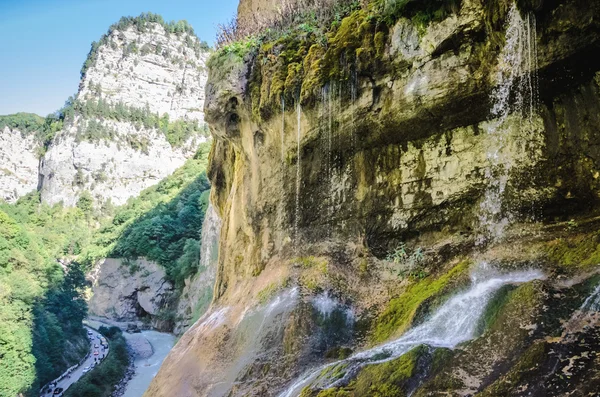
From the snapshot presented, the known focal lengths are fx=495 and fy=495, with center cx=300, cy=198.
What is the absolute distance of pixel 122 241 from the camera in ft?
212

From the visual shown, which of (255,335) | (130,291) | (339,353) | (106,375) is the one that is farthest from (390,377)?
(130,291)

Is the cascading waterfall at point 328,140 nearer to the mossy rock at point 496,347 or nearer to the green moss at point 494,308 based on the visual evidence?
Answer: the green moss at point 494,308

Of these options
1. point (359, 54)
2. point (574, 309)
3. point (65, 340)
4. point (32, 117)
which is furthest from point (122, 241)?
point (32, 117)

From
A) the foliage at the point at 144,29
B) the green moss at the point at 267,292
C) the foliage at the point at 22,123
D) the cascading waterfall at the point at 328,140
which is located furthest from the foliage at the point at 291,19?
the foliage at the point at 22,123

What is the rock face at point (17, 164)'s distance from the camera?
118 meters

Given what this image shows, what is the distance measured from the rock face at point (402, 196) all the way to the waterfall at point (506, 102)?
4 centimetres

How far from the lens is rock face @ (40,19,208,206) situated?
10912cm

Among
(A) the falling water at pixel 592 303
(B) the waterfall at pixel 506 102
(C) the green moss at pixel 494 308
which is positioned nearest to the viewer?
(A) the falling water at pixel 592 303

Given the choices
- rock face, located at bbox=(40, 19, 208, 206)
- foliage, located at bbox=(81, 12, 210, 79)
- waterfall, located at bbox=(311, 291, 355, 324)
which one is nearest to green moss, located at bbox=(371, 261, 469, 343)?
waterfall, located at bbox=(311, 291, 355, 324)

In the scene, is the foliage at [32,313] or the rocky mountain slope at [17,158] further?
the rocky mountain slope at [17,158]

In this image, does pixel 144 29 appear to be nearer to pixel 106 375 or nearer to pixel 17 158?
pixel 17 158

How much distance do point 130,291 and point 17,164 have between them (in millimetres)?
83491

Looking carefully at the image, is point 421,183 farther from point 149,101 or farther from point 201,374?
point 149,101

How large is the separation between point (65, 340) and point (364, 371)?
39.2m
